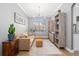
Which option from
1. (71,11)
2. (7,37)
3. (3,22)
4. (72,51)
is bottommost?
(72,51)

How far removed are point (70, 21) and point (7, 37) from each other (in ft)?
7.83

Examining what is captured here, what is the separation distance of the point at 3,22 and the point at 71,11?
251 cm

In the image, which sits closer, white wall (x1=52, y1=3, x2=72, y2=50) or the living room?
the living room

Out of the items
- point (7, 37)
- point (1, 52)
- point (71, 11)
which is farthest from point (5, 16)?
point (71, 11)

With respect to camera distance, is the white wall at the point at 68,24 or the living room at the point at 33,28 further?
the white wall at the point at 68,24

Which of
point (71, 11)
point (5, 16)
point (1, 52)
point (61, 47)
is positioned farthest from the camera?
point (61, 47)

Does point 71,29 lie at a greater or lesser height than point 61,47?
greater

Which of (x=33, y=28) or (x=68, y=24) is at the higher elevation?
(x=68, y=24)

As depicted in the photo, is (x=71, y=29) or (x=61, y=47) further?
(x=61, y=47)

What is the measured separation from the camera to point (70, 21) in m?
4.83

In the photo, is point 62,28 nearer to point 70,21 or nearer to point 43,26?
point 70,21

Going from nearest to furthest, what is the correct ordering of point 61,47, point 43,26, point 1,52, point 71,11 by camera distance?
point 1,52 < point 71,11 < point 61,47 < point 43,26

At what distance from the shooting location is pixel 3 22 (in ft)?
11.9

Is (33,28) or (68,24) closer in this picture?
(68,24)
